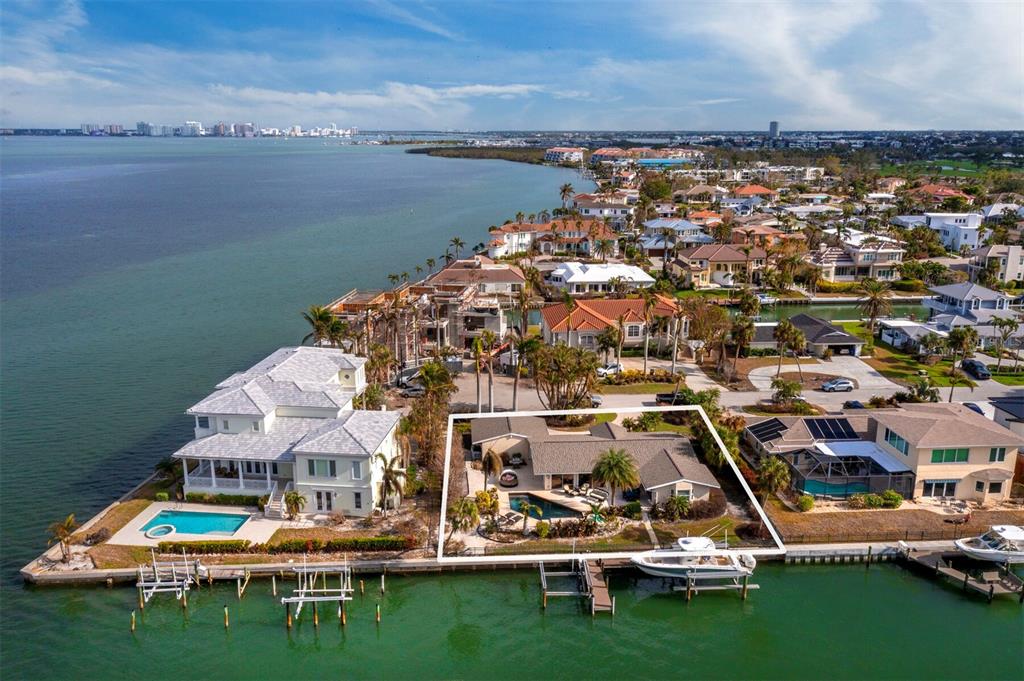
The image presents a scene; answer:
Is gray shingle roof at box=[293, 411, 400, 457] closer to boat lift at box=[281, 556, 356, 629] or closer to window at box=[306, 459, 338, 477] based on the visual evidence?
window at box=[306, 459, 338, 477]

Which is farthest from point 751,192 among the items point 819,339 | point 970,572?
point 970,572

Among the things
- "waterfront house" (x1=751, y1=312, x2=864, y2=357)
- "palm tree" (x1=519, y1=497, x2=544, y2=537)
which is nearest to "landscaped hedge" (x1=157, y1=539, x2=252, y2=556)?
"palm tree" (x1=519, y1=497, x2=544, y2=537)

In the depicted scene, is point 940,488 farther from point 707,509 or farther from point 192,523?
point 192,523

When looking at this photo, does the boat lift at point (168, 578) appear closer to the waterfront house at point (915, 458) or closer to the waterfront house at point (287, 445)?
the waterfront house at point (287, 445)

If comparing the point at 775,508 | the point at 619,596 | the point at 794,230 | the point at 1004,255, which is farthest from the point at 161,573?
the point at 794,230

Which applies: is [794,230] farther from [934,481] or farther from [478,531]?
[478,531]

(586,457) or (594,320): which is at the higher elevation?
(594,320)

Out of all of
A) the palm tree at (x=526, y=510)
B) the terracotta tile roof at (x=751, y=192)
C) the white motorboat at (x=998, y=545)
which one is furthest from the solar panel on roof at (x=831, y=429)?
the terracotta tile roof at (x=751, y=192)
